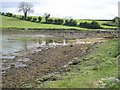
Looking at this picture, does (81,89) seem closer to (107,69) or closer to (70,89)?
(70,89)

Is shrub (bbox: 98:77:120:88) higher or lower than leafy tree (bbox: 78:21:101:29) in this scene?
higher

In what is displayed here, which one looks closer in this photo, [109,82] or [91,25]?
[109,82]

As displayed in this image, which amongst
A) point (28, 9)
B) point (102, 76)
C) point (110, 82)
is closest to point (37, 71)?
point (102, 76)

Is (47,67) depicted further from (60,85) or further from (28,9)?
(28,9)

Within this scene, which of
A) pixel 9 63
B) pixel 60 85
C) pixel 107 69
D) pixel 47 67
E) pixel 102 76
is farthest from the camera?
pixel 9 63

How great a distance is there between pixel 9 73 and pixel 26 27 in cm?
11307

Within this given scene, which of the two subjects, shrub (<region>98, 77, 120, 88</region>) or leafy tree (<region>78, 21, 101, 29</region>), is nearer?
shrub (<region>98, 77, 120, 88</region>)

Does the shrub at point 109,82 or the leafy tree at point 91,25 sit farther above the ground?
the shrub at point 109,82

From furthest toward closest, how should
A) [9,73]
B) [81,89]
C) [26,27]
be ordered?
[26,27] → [9,73] → [81,89]

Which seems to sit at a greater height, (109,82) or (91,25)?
(109,82)

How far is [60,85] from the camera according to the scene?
798 inches

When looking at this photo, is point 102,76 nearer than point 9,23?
Yes

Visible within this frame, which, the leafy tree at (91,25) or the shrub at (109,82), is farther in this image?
the leafy tree at (91,25)

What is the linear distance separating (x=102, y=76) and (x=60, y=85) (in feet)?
10.2
